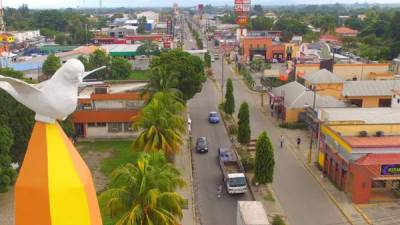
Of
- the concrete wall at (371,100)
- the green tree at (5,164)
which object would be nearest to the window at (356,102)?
the concrete wall at (371,100)

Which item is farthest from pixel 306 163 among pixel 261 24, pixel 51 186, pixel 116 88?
pixel 261 24

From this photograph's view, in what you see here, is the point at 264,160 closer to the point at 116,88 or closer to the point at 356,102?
the point at 116,88

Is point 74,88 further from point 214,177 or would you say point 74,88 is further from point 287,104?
point 287,104

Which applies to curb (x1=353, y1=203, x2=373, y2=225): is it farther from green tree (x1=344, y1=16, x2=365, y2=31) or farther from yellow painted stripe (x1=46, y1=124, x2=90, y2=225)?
green tree (x1=344, y1=16, x2=365, y2=31)

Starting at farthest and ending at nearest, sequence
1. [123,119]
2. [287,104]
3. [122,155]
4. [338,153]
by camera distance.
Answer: [287,104] < [123,119] < [122,155] < [338,153]

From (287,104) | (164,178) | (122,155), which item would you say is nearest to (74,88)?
(164,178)

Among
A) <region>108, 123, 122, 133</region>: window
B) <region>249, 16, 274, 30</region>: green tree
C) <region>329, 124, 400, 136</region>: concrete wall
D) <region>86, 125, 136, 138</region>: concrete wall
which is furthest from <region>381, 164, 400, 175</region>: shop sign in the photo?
<region>249, 16, 274, 30</region>: green tree
